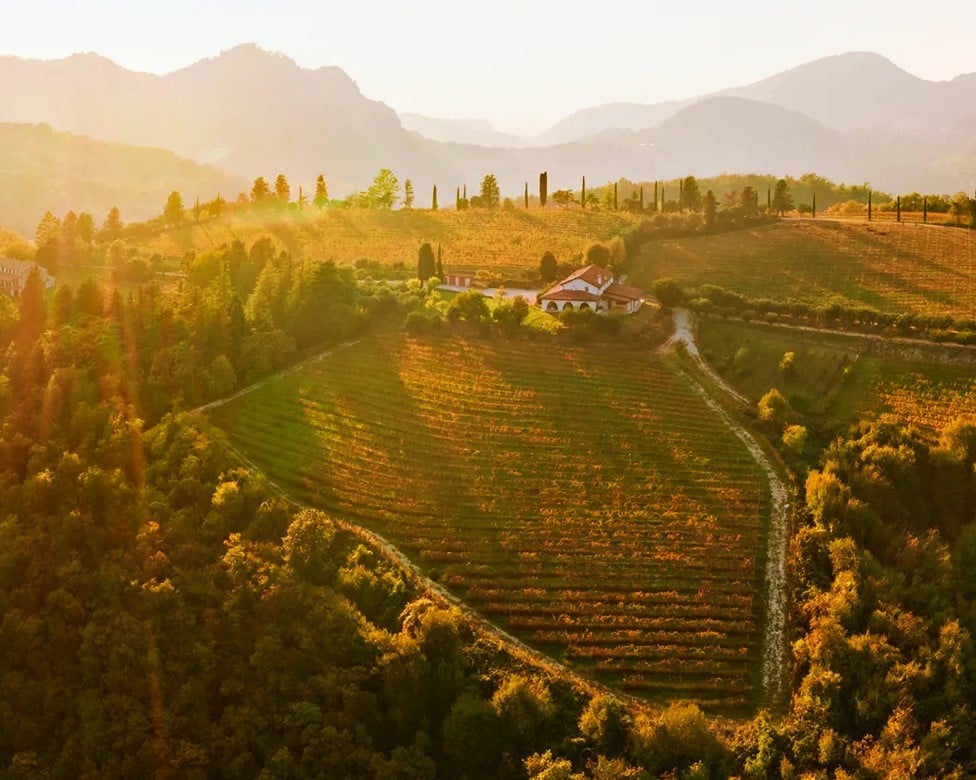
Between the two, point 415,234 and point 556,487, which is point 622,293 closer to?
point 556,487

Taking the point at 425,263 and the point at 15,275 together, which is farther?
the point at 425,263

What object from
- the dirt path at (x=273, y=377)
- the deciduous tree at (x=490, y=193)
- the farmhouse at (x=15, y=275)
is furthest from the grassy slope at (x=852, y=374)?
the deciduous tree at (x=490, y=193)

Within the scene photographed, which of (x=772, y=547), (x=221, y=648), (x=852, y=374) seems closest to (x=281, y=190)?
(x=852, y=374)

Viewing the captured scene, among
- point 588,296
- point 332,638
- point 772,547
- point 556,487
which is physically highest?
point 588,296

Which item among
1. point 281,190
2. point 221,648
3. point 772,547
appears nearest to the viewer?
point 221,648

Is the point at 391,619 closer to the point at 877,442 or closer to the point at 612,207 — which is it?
the point at 877,442

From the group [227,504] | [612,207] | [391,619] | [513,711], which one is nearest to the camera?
[513,711]

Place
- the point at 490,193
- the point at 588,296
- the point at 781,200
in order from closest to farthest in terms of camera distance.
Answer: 1. the point at 588,296
2. the point at 781,200
3. the point at 490,193

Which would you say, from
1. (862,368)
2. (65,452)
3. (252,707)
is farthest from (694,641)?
(65,452)
